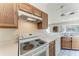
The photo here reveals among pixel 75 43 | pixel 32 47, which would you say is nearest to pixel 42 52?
pixel 32 47

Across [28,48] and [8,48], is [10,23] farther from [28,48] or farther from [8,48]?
[28,48]

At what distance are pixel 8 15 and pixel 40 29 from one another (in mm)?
1356

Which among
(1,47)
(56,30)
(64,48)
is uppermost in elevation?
(56,30)

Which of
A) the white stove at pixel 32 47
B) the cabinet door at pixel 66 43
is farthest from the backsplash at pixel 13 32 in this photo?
the cabinet door at pixel 66 43

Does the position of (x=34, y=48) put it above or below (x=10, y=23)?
below

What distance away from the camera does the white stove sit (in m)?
2.02

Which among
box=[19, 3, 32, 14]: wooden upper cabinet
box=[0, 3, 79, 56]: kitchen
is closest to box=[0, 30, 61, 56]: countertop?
box=[0, 3, 79, 56]: kitchen

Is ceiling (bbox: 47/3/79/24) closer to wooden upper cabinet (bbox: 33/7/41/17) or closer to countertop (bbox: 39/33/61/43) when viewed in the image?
wooden upper cabinet (bbox: 33/7/41/17)

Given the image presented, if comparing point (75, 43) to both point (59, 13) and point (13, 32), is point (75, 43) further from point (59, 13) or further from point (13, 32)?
point (13, 32)

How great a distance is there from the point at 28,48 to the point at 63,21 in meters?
0.92

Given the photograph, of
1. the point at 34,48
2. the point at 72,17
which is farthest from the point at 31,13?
the point at 72,17

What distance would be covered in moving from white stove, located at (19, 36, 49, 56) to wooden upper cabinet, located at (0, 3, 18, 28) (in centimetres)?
55

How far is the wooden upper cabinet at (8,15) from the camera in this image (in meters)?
1.45

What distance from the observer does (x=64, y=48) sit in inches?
107
